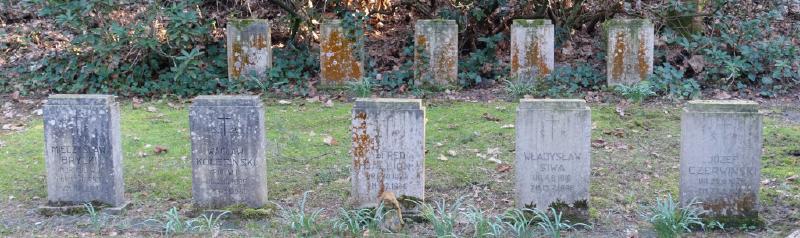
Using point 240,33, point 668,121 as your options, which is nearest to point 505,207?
point 668,121

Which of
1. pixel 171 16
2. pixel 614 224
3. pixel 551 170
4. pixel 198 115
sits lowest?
pixel 614 224

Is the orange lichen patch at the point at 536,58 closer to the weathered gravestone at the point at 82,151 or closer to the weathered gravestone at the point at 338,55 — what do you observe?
the weathered gravestone at the point at 338,55

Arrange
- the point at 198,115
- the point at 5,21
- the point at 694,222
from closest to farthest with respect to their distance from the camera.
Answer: the point at 694,222
the point at 198,115
the point at 5,21

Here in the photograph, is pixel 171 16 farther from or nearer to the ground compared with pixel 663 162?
farther from the ground

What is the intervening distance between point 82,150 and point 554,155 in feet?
11.8

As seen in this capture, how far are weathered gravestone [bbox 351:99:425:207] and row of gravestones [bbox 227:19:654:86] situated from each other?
559cm

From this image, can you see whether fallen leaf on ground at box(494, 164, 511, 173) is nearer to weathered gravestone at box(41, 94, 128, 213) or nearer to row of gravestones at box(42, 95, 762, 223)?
row of gravestones at box(42, 95, 762, 223)

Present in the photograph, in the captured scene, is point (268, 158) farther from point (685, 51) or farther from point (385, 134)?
point (685, 51)

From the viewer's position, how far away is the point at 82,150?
664cm

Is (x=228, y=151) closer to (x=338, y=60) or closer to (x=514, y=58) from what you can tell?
(x=338, y=60)

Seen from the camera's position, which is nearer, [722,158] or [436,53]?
[722,158]

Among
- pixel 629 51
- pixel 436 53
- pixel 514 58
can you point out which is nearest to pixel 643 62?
pixel 629 51

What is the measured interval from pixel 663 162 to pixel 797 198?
4.78 ft

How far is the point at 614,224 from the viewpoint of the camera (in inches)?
249
